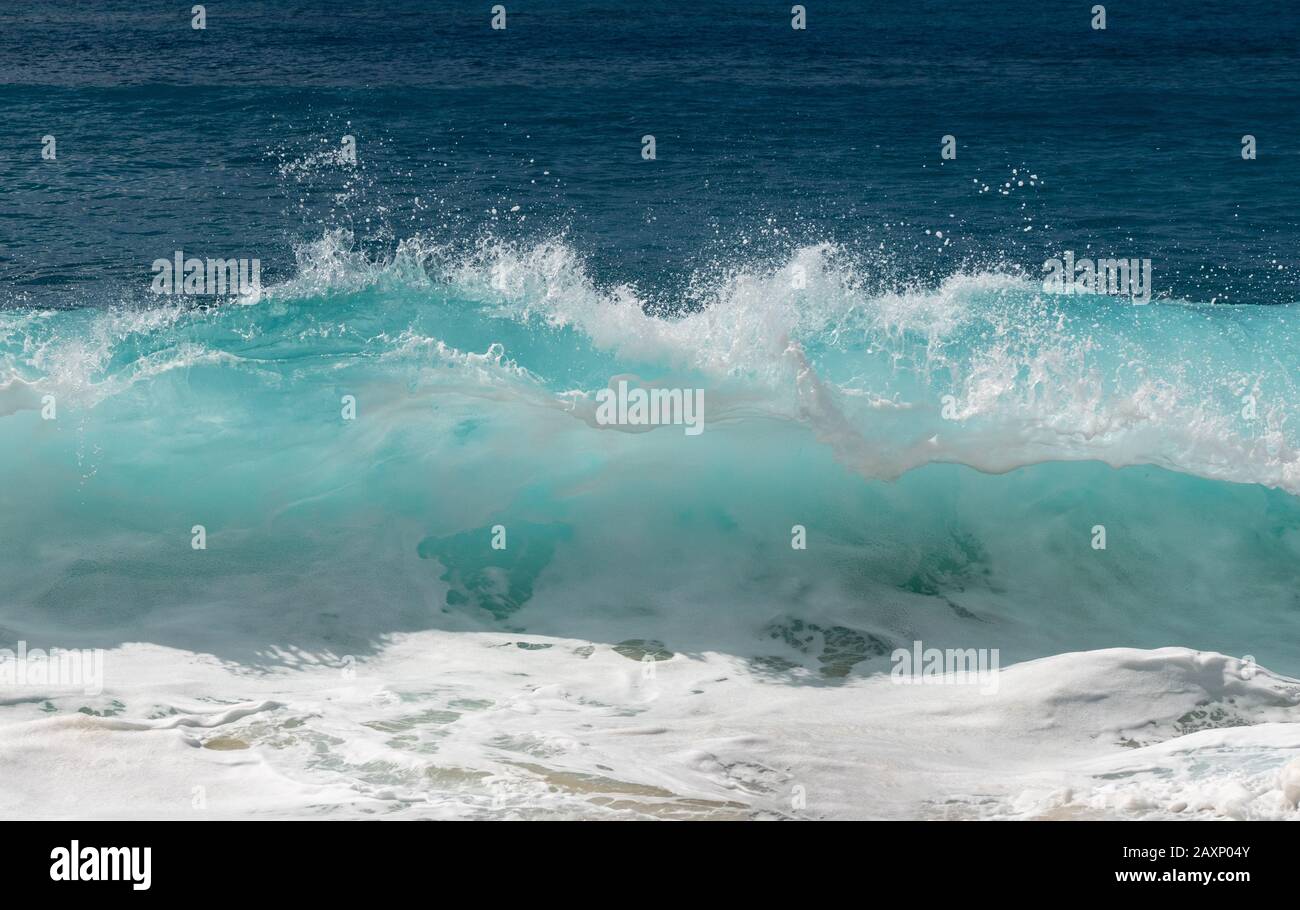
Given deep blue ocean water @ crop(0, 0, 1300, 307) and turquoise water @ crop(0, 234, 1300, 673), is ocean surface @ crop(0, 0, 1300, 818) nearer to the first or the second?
turquoise water @ crop(0, 234, 1300, 673)

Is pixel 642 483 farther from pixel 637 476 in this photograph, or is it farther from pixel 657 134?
pixel 657 134

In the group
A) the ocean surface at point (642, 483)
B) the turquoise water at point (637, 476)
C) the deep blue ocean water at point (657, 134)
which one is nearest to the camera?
the ocean surface at point (642, 483)

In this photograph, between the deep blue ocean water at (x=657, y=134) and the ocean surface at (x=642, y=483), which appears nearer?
the ocean surface at (x=642, y=483)

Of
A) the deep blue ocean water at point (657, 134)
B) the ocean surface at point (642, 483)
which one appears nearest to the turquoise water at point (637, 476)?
the ocean surface at point (642, 483)

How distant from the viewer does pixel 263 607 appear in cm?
1087

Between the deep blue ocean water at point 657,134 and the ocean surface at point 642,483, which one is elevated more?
the deep blue ocean water at point 657,134

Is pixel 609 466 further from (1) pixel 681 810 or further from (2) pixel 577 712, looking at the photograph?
(1) pixel 681 810

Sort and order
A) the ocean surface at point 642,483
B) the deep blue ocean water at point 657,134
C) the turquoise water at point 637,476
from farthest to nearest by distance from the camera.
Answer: the deep blue ocean water at point 657,134 → the turquoise water at point 637,476 → the ocean surface at point 642,483

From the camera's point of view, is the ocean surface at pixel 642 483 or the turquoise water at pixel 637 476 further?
the turquoise water at pixel 637 476

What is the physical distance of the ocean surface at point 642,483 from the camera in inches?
329

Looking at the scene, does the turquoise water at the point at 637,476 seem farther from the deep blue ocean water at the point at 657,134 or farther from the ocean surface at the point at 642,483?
the deep blue ocean water at the point at 657,134

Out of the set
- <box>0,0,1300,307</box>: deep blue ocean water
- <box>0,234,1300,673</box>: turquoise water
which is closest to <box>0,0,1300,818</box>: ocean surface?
<box>0,234,1300,673</box>: turquoise water

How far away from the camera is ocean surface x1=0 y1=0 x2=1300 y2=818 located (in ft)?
27.4

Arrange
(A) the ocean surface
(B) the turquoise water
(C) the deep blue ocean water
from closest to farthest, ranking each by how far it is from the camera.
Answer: (A) the ocean surface < (B) the turquoise water < (C) the deep blue ocean water
